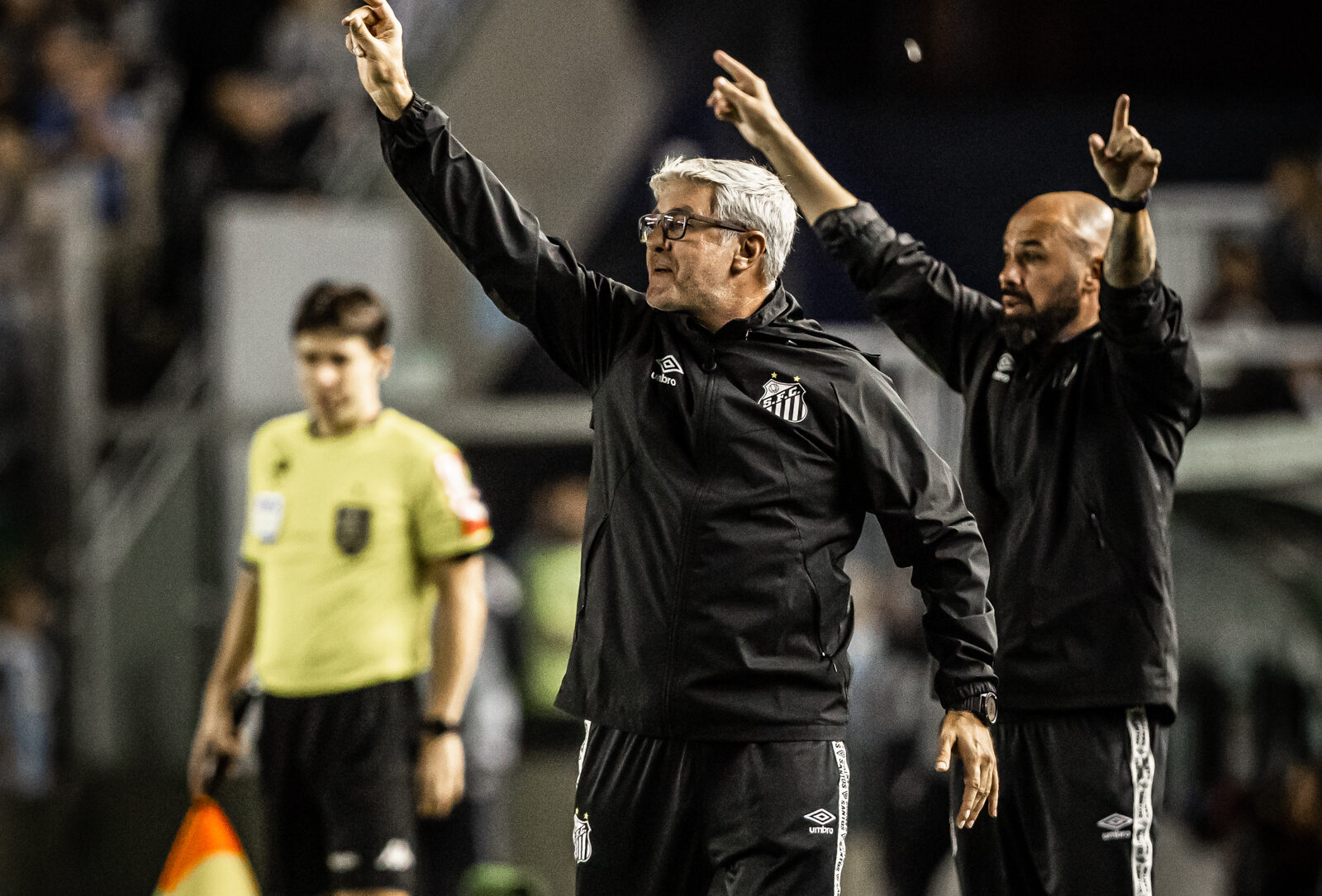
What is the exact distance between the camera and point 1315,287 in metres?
10.5

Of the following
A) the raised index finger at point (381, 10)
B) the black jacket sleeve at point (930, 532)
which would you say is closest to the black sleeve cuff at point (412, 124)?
the raised index finger at point (381, 10)

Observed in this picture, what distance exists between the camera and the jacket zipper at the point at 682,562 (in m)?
3.43

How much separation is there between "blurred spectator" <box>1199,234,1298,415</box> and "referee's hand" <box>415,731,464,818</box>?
4070mm

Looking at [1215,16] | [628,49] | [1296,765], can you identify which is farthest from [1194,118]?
[1296,765]

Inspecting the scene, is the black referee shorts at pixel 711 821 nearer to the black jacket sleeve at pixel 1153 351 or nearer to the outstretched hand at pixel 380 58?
the black jacket sleeve at pixel 1153 351

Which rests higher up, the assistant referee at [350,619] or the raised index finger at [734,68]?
the raised index finger at [734,68]

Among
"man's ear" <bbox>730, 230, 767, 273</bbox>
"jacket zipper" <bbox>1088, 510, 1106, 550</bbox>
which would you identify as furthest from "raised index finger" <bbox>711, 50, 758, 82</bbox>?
"jacket zipper" <bbox>1088, 510, 1106, 550</bbox>

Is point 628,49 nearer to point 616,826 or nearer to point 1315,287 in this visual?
point 1315,287

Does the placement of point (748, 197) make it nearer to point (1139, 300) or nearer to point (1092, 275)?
point (1139, 300)

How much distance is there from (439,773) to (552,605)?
11.5 ft

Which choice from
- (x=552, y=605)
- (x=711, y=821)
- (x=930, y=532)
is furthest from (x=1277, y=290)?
(x=711, y=821)

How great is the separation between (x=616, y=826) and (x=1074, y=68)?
1297 centimetres

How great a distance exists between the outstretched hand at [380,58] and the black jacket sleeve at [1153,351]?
5.77ft

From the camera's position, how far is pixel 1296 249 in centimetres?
1055
